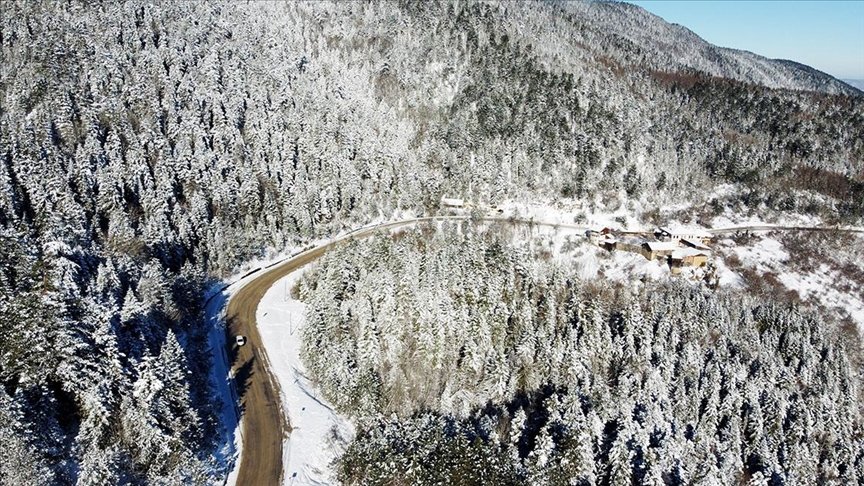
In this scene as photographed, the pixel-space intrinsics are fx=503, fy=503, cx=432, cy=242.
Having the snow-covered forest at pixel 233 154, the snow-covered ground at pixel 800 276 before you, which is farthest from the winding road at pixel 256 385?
the snow-covered ground at pixel 800 276

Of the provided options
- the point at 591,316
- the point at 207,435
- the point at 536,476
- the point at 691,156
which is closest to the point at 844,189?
the point at 691,156

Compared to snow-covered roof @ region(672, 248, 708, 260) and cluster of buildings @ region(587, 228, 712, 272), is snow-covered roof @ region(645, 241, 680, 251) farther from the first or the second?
snow-covered roof @ region(672, 248, 708, 260)

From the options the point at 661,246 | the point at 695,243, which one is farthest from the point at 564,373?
the point at 695,243

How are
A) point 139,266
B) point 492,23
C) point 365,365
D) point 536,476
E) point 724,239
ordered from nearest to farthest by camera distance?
point 536,476, point 365,365, point 139,266, point 724,239, point 492,23

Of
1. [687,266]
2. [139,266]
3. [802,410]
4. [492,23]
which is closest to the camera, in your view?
[139,266]

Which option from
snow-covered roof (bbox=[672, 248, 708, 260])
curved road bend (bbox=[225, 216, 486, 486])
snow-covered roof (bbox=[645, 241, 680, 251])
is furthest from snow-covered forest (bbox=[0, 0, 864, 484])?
snow-covered roof (bbox=[672, 248, 708, 260])

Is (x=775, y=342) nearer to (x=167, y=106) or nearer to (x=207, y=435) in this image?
(x=207, y=435)

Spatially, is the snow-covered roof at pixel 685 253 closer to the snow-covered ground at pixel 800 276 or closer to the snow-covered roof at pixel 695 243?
the snow-covered roof at pixel 695 243
